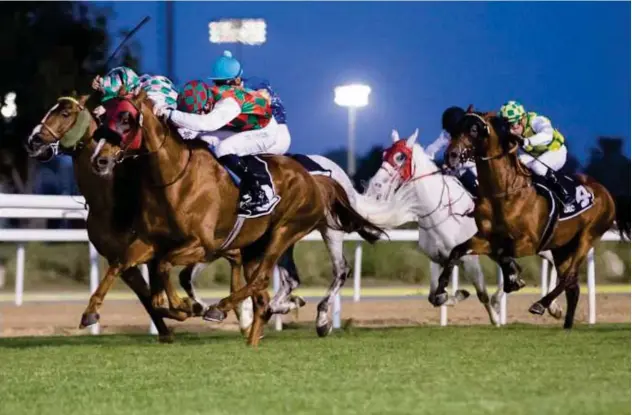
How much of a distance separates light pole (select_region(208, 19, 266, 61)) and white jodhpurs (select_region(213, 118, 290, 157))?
6140 mm

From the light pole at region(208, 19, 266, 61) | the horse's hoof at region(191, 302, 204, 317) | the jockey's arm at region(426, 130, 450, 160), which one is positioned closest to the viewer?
the horse's hoof at region(191, 302, 204, 317)

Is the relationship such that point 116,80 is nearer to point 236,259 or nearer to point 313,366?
point 236,259

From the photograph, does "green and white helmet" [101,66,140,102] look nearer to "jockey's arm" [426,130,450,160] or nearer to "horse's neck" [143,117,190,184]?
"horse's neck" [143,117,190,184]

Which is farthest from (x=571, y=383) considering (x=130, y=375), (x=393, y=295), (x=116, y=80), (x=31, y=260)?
(x=31, y=260)

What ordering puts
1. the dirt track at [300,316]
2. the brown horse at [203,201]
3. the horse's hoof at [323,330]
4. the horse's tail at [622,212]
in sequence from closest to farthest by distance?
the brown horse at [203,201], the horse's hoof at [323,330], the dirt track at [300,316], the horse's tail at [622,212]

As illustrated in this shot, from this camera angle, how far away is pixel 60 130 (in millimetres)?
7754

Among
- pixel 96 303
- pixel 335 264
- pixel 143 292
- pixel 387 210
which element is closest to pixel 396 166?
pixel 387 210

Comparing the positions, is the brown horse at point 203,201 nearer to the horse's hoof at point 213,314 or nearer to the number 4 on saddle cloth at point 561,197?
the horse's hoof at point 213,314

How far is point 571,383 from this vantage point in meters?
5.66

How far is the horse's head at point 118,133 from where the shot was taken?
7219mm

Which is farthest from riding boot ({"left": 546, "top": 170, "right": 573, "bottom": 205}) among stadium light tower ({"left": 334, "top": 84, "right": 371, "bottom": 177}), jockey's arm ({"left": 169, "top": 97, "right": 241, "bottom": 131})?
stadium light tower ({"left": 334, "top": 84, "right": 371, "bottom": 177})

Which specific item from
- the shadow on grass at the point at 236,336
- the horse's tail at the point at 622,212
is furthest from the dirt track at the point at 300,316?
the horse's tail at the point at 622,212

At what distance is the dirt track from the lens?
34.7ft

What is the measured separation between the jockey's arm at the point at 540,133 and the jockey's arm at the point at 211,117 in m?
3.12
